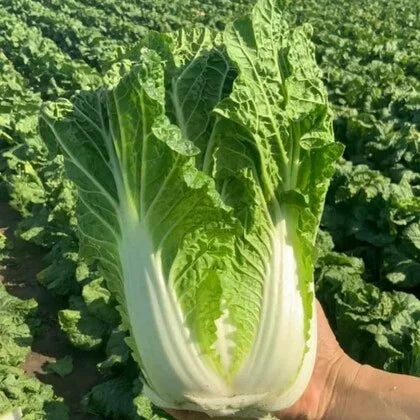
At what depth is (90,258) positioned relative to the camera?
3.47 metres

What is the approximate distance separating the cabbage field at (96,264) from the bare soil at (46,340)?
12 mm

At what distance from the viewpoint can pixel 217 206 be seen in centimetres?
297

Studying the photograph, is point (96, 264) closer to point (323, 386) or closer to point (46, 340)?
point (46, 340)

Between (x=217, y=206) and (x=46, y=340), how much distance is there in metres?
3.65

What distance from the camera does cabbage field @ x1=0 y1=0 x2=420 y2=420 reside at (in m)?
4.82

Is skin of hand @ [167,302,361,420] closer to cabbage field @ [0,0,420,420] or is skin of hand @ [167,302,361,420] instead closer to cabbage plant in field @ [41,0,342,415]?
cabbage plant in field @ [41,0,342,415]

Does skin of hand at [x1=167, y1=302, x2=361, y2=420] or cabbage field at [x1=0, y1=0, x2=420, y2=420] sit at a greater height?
cabbage field at [x1=0, y1=0, x2=420, y2=420]

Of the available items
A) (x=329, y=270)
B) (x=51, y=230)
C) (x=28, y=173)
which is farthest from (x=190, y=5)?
(x=329, y=270)

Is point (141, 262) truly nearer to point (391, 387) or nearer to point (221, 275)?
point (221, 275)

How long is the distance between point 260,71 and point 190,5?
20.1 m

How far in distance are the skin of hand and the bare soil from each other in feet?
7.36

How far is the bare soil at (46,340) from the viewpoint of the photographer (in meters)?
5.50

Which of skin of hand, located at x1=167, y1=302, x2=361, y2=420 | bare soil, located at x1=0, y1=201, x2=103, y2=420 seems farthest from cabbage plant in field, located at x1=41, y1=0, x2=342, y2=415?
bare soil, located at x1=0, y1=201, x2=103, y2=420

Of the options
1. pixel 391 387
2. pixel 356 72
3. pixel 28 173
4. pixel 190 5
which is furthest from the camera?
pixel 190 5
